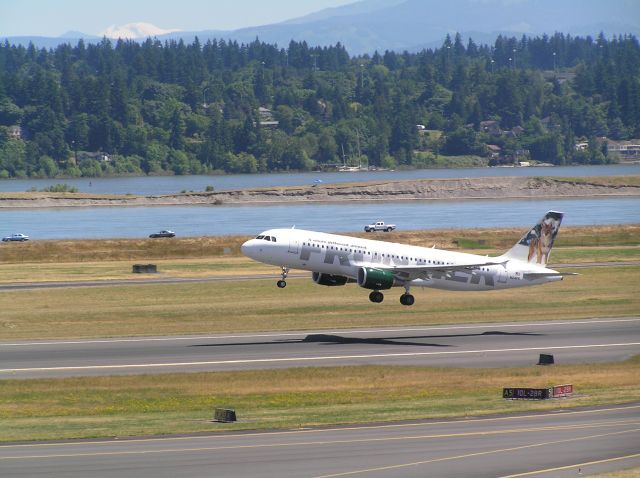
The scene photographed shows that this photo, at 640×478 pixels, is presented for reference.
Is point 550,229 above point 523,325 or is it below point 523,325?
above

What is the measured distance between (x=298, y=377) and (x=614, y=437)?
58.5 feet

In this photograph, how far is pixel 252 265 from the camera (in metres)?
106

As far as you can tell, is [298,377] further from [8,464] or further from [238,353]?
[8,464]

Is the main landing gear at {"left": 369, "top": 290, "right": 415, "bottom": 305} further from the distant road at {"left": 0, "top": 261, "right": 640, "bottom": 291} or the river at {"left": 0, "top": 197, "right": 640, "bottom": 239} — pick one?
the river at {"left": 0, "top": 197, "right": 640, "bottom": 239}

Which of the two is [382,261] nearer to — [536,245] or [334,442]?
[536,245]

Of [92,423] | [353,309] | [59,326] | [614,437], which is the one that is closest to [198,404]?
[92,423]

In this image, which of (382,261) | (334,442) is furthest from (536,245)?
(334,442)

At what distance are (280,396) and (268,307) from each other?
2992 cm

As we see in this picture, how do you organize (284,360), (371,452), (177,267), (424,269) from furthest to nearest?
1. (177,267)
2. (424,269)
3. (284,360)
4. (371,452)

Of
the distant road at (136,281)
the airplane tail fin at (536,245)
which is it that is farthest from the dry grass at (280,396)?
the distant road at (136,281)

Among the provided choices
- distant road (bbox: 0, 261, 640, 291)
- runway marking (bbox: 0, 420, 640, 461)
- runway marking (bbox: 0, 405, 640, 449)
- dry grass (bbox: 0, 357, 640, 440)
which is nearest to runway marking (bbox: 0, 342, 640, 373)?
dry grass (bbox: 0, 357, 640, 440)

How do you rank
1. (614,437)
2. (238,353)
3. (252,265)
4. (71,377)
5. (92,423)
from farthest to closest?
(252,265), (238,353), (71,377), (92,423), (614,437)

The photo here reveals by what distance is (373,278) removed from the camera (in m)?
66.5

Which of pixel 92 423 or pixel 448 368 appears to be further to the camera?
pixel 448 368
